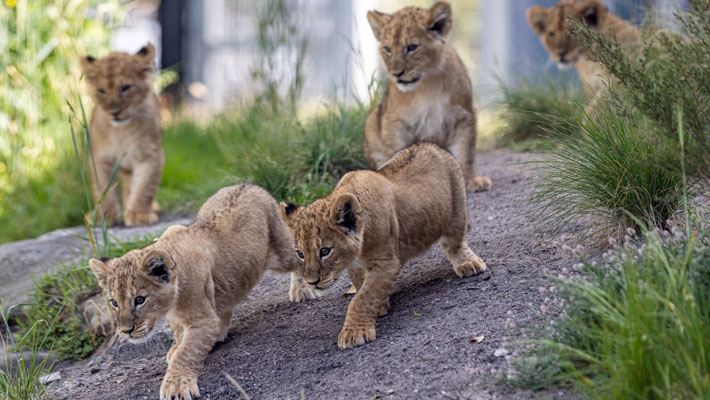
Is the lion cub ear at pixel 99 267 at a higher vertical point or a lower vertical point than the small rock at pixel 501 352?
lower

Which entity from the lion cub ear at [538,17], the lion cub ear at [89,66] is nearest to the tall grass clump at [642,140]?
the lion cub ear at [538,17]

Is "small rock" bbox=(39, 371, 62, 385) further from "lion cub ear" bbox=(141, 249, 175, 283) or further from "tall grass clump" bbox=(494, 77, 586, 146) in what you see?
"tall grass clump" bbox=(494, 77, 586, 146)

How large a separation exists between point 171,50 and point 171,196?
863 centimetres

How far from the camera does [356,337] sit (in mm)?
4223

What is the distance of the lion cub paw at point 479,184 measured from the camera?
22.7 ft

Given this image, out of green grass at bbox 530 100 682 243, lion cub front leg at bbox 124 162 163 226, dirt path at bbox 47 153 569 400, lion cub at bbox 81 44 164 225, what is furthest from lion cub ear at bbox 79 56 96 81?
green grass at bbox 530 100 682 243

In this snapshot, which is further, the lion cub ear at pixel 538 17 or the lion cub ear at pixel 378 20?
the lion cub ear at pixel 538 17

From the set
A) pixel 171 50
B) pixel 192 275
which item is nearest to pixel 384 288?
pixel 192 275

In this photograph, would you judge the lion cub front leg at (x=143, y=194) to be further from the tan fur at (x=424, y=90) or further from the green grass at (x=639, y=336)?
the green grass at (x=639, y=336)

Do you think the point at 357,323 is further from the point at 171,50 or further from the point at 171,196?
the point at 171,50

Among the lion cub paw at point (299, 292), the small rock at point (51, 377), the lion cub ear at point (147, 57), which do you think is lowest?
the small rock at point (51, 377)

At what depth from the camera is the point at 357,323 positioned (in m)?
4.30

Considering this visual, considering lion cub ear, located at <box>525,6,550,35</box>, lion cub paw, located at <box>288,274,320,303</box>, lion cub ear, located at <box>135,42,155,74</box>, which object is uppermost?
lion cub ear, located at <box>525,6,550,35</box>

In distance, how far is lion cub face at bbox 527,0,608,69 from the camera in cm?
789
